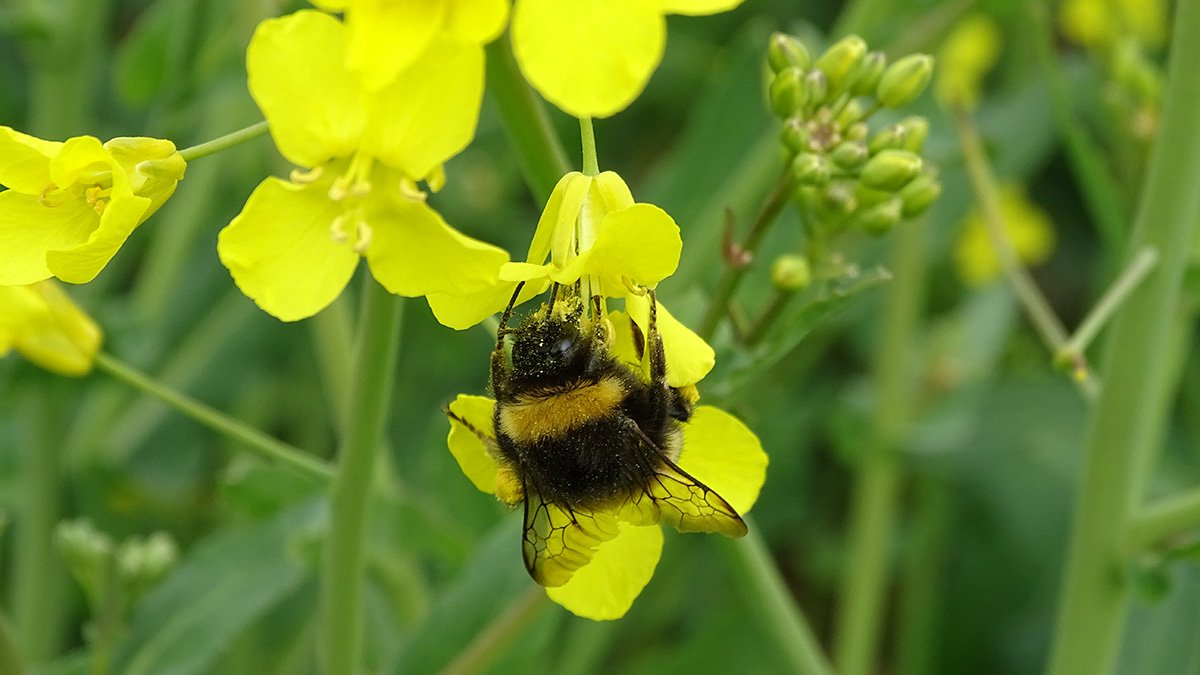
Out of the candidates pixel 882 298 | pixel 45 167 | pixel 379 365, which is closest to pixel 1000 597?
pixel 882 298

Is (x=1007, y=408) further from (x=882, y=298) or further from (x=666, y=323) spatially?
(x=666, y=323)

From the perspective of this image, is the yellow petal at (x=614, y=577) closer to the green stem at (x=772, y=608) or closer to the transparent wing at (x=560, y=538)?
the transparent wing at (x=560, y=538)

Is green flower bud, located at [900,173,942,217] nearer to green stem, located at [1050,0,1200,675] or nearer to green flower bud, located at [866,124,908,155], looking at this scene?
green flower bud, located at [866,124,908,155]

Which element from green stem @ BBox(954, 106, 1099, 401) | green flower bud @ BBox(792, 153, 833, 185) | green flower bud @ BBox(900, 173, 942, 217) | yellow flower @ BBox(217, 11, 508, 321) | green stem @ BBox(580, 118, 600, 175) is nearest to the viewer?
yellow flower @ BBox(217, 11, 508, 321)

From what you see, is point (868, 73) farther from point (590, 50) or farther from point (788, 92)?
point (590, 50)

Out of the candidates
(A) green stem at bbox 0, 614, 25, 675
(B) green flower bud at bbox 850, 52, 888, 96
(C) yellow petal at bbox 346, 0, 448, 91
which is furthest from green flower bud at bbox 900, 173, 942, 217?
(A) green stem at bbox 0, 614, 25, 675
